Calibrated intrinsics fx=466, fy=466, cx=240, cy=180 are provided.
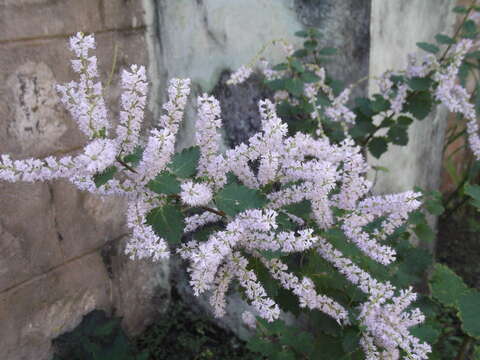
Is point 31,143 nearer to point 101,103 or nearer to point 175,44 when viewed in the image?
point 175,44

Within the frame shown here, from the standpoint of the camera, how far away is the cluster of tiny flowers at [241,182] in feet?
3.44

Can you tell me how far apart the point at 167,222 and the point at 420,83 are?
56.9 inches

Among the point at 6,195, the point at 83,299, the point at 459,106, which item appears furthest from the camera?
the point at 83,299

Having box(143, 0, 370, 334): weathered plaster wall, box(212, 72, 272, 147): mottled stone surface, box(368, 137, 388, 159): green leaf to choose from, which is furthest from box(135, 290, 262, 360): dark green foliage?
box(368, 137, 388, 159): green leaf

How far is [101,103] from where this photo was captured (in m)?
1.06

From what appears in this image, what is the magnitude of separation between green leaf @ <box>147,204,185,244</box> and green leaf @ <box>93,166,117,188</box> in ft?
0.51

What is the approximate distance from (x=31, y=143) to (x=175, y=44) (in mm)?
841

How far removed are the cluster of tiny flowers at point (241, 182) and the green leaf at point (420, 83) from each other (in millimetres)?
863

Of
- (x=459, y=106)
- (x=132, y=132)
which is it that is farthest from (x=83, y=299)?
(x=459, y=106)

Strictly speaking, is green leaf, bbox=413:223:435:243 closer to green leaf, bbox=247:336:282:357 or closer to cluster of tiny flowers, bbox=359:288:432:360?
green leaf, bbox=247:336:282:357

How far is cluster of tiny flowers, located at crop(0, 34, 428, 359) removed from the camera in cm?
105

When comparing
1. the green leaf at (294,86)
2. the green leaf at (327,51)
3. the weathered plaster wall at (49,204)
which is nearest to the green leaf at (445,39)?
the green leaf at (327,51)

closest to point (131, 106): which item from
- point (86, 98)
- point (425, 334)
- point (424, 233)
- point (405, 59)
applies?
point (86, 98)

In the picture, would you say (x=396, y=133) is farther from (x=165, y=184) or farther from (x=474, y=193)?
(x=165, y=184)
